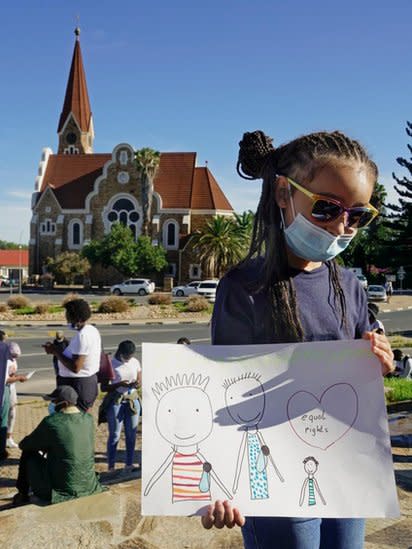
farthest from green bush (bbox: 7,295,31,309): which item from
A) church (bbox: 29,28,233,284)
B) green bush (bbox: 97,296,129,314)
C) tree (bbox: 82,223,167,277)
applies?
church (bbox: 29,28,233,284)

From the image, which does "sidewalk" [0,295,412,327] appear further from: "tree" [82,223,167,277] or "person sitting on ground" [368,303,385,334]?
"person sitting on ground" [368,303,385,334]

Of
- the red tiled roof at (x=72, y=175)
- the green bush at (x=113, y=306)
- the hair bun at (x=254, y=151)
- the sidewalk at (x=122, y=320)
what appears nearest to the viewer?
the hair bun at (x=254, y=151)

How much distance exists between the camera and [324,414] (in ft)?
6.50

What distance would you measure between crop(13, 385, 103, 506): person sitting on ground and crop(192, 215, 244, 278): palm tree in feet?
158

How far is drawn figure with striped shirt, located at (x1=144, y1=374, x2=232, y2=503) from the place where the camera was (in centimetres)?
186

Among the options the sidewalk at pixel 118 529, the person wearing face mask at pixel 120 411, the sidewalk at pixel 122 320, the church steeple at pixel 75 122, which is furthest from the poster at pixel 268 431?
the church steeple at pixel 75 122

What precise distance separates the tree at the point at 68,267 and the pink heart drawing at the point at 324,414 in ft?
179

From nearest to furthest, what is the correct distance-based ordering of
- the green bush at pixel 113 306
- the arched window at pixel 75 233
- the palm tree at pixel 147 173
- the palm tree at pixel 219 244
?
the green bush at pixel 113 306, the palm tree at pixel 219 244, the palm tree at pixel 147 173, the arched window at pixel 75 233

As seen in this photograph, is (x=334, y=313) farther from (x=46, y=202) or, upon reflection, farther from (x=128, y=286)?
(x=46, y=202)

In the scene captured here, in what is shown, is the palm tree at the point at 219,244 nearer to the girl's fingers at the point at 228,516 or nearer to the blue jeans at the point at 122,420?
the blue jeans at the point at 122,420

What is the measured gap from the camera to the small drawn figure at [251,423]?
74.7 inches

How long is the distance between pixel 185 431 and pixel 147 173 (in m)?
59.5

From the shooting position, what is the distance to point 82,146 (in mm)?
73938

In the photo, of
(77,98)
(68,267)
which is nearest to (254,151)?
(68,267)
